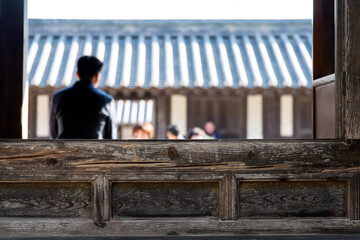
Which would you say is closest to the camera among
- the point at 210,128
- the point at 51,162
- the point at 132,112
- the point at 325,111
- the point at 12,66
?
the point at 51,162

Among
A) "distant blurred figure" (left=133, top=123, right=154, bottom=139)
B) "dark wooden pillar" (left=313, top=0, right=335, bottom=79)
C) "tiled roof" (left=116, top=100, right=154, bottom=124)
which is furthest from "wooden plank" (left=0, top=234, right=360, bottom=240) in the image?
"tiled roof" (left=116, top=100, right=154, bottom=124)

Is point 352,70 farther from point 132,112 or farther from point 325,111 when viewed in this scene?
point 132,112

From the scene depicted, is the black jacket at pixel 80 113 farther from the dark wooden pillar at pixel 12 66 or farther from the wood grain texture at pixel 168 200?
the wood grain texture at pixel 168 200

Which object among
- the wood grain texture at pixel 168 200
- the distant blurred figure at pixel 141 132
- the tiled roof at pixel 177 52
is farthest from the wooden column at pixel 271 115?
the wood grain texture at pixel 168 200

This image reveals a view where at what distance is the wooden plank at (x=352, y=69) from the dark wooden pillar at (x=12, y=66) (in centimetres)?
196

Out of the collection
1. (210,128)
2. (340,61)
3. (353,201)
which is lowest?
(353,201)

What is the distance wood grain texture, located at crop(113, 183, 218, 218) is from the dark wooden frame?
2 cm

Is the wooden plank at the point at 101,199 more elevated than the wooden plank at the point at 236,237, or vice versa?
the wooden plank at the point at 101,199

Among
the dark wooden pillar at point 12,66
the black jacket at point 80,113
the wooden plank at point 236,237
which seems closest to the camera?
the wooden plank at point 236,237

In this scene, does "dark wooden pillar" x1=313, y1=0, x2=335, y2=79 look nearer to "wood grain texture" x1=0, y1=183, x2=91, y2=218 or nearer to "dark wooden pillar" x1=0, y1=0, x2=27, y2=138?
"wood grain texture" x1=0, y1=183, x2=91, y2=218

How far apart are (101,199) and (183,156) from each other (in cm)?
52

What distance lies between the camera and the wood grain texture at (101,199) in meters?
2.63

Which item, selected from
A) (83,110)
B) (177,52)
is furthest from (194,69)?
(83,110)

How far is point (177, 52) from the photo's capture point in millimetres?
10414
